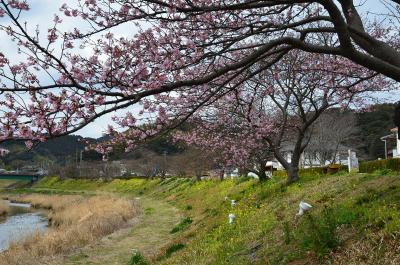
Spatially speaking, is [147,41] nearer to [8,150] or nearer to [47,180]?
[8,150]

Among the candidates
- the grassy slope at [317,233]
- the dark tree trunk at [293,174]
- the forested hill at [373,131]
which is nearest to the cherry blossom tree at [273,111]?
the dark tree trunk at [293,174]

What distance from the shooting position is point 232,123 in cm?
1728

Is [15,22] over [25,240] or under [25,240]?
over

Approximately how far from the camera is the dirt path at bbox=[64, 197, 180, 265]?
43.6ft

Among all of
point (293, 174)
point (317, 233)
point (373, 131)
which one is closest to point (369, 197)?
point (317, 233)

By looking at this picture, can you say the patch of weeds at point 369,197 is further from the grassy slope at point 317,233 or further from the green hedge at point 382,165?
the green hedge at point 382,165

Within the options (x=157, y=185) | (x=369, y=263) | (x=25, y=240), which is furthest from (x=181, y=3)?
(x=157, y=185)

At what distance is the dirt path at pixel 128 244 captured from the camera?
1330cm

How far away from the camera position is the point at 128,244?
50.5ft

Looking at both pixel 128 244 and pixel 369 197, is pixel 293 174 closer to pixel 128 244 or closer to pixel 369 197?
pixel 128 244

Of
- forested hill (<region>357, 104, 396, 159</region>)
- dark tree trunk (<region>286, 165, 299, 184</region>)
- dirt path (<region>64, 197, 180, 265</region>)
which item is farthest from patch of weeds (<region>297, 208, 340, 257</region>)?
forested hill (<region>357, 104, 396, 159</region>)

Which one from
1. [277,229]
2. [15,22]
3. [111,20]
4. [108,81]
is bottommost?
[277,229]

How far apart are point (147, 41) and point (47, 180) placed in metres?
101

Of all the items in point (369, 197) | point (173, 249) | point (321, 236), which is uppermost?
point (369, 197)
